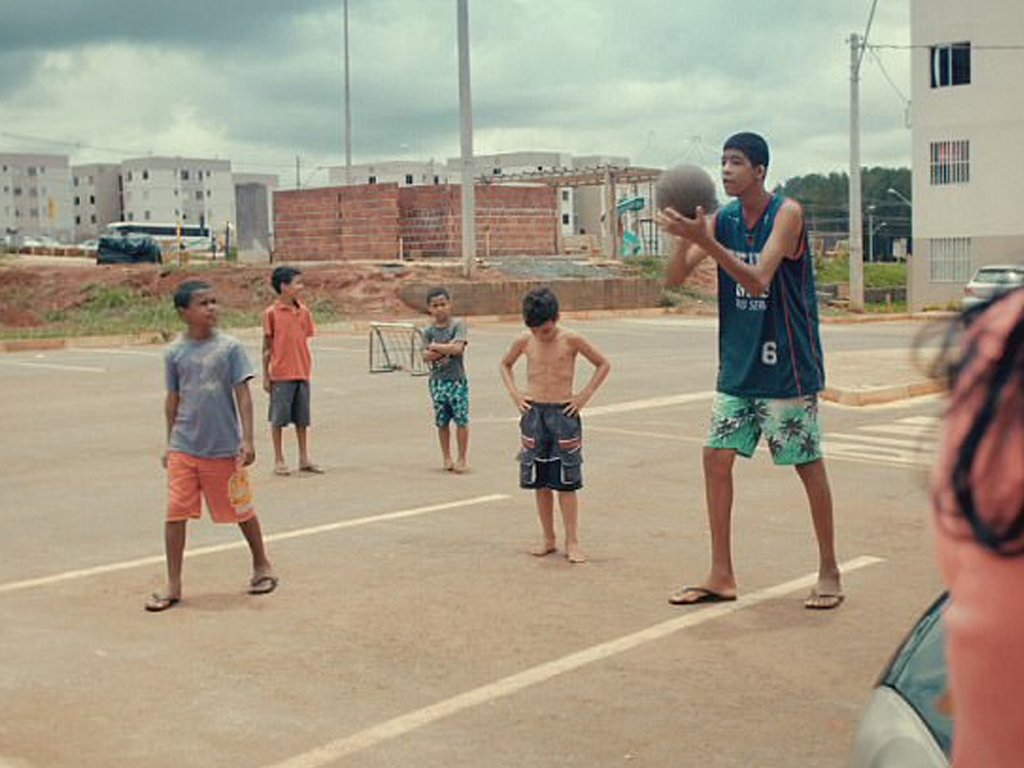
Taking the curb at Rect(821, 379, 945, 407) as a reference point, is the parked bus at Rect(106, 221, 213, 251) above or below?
above

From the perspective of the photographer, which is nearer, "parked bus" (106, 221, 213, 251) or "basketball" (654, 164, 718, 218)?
"basketball" (654, 164, 718, 218)

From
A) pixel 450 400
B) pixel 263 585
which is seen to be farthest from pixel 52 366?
pixel 263 585

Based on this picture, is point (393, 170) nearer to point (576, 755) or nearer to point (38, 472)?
point (38, 472)

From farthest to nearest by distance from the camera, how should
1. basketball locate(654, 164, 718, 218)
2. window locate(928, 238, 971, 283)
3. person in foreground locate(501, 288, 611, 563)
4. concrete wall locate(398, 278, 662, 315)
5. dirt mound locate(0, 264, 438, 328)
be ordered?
window locate(928, 238, 971, 283) → dirt mound locate(0, 264, 438, 328) → concrete wall locate(398, 278, 662, 315) → person in foreground locate(501, 288, 611, 563) → basketball locate(654, 164, 718, 218)

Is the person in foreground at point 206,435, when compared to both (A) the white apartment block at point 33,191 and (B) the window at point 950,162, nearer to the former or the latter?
(B) the window at point 950,162

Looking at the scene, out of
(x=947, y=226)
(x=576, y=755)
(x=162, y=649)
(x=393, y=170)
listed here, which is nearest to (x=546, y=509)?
(x=162, y=649)

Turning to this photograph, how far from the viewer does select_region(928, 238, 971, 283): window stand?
1842 inches

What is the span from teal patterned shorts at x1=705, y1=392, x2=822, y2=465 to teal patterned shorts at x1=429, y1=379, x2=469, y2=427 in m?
4.85

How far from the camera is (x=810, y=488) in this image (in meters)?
6.86

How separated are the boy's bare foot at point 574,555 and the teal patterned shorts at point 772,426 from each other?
4.62ft

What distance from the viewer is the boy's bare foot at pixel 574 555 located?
8.00 m

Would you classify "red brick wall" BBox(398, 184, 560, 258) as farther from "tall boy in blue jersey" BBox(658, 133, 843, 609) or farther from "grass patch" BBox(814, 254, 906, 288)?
"tall boy in blue jersey" BBox(658, 133, 843, 609)

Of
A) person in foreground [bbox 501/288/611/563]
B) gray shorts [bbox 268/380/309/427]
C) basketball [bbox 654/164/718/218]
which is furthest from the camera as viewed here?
gray shorts [bbox 268/380/309/427]

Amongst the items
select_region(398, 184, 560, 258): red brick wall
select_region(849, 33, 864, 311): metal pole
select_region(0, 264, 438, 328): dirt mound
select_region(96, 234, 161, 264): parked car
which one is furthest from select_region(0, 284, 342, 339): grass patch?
select_region(849, 33, 864, 311): metal pole
